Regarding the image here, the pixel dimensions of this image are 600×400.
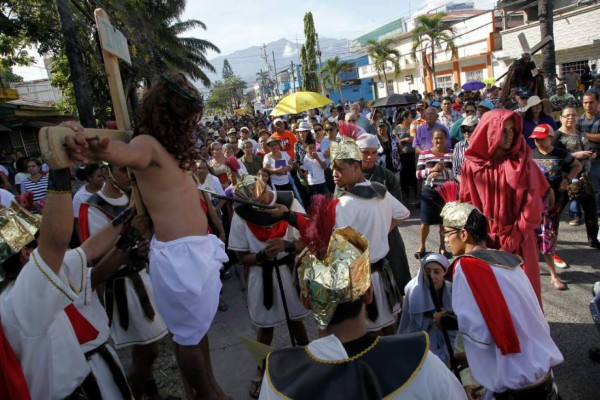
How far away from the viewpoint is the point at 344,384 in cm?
131


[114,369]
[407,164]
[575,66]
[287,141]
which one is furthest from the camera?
[575,66]

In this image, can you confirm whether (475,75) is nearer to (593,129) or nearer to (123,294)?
(593,129)

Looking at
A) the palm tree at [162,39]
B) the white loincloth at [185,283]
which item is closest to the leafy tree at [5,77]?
the palm tree at [162,39]

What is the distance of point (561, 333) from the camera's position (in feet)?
11.5

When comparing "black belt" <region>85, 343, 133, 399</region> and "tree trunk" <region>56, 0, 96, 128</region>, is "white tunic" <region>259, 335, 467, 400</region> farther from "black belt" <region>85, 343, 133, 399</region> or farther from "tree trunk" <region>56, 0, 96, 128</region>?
"tree trunk" <region>56, 0, 96, 128</region>

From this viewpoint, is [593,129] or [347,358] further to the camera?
[593,129]

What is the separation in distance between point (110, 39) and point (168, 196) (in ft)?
2.74

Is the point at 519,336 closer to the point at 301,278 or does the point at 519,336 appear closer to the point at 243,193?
the point at 301,278

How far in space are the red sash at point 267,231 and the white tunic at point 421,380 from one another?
1776 millimetres

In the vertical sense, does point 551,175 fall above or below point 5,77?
below

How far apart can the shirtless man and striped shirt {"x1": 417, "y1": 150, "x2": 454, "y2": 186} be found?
3.84 metres

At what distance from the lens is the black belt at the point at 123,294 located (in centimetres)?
310

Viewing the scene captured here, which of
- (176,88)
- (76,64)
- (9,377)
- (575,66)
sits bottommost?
(9,377)

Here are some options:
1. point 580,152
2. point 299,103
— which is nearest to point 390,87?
point 299,103
